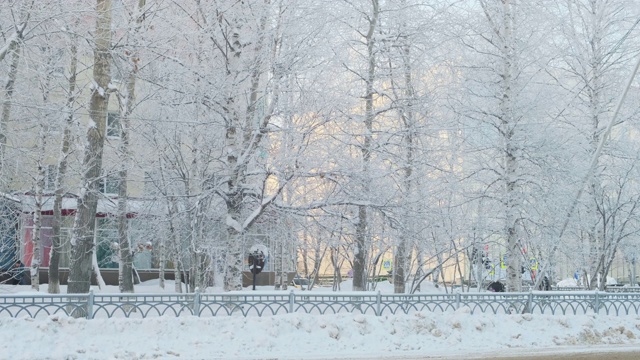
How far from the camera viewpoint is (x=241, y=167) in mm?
18812

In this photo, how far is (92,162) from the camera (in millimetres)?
18078

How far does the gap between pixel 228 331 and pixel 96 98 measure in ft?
21.8

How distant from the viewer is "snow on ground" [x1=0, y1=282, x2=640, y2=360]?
1376 centimetres

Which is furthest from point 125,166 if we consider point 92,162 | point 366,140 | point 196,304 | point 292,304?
point 292,304

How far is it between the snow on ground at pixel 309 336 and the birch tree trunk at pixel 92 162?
1339mm

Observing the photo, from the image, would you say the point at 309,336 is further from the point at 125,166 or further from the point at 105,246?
the point at 105,246

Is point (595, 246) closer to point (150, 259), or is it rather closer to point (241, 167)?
point (241, 167)

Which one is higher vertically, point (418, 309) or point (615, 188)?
point (615, 188)

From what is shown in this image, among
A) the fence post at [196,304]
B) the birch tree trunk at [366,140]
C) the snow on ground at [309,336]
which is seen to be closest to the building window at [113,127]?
the birch tree trunk at [366,140]

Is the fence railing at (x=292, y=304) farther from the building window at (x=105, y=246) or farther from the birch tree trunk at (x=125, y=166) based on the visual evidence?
the building window at (x=105, y=246)

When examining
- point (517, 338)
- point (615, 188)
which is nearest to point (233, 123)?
point (517, 338)

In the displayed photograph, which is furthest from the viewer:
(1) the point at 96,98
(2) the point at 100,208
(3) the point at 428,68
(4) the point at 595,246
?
(2) the point at 100,208

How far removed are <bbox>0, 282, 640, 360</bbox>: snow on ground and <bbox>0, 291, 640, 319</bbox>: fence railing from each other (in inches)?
21.6

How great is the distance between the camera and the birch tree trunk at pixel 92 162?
17.3 m
